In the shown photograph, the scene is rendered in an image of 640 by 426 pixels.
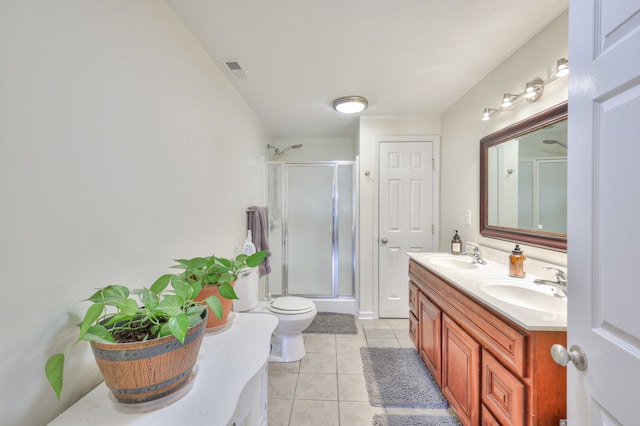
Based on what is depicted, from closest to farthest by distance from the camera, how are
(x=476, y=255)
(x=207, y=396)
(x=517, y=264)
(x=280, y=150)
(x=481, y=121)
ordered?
(x=207, y=396)
(x=517, y=264)
(x=476, y=255)
(x=481, y=121)
(x=280, y=150)

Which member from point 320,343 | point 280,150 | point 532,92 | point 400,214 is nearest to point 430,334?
point 320,343

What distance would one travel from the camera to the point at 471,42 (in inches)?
63.1

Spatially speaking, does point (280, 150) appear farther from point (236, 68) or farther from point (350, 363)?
point (350, 363)

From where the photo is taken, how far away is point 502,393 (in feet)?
3.57

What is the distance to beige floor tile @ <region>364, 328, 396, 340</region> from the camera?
254 cm

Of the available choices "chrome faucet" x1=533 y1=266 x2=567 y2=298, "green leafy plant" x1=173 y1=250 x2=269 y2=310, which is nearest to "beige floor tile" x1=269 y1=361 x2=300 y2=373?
"green leafy plant" x1=173 y1=250 x2=269 y2=310

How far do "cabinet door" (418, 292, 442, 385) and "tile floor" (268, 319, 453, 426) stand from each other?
0.26m

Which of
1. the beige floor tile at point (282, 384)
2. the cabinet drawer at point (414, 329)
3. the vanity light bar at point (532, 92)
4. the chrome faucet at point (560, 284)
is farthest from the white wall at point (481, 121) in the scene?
the beige floor tile at point (282, 384)

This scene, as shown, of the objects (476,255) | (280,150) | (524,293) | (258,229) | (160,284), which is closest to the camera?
(160,284)

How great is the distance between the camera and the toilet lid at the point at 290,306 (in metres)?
2.11

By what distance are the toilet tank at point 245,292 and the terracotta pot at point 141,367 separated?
46.6 inches

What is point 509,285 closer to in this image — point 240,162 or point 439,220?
point 439,220

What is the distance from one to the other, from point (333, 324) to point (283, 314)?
3.13ft

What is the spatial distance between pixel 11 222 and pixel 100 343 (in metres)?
0.38
